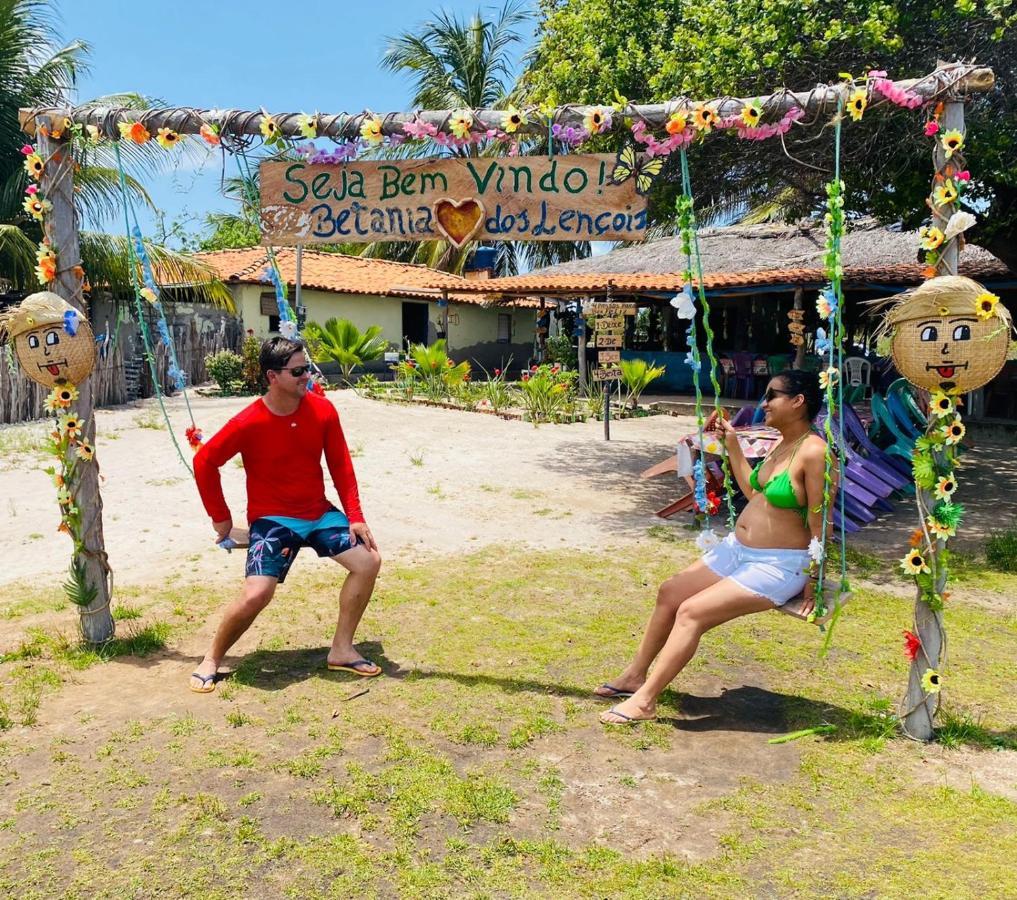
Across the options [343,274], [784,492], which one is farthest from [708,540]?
[343,274]

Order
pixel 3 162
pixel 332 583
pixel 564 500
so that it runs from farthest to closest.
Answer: pixel 3 162
pixel 564 500
pixel 332 583

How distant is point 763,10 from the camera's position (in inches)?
311

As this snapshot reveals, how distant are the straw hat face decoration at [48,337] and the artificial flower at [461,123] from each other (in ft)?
6.74

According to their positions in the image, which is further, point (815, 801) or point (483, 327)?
point (483, 327)

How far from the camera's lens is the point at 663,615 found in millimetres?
3943

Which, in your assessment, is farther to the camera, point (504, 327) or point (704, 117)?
point (504, 327)

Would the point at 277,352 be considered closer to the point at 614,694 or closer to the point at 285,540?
the point at 285,540

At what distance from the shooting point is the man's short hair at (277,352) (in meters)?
4.01

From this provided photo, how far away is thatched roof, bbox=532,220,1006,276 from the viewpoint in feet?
59.1

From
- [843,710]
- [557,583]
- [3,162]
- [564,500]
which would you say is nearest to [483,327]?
[3,162]

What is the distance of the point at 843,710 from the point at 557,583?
2377 mm

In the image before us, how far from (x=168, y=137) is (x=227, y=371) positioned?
50.5ft

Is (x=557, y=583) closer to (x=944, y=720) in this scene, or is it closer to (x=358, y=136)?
(x=944, y=720)

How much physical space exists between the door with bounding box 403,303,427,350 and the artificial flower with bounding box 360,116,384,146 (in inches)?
955
